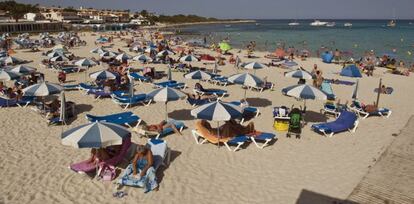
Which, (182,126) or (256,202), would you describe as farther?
(182,126)

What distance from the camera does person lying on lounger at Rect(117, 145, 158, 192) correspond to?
24.1 ft

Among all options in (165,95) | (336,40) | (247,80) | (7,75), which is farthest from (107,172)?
(336,40)

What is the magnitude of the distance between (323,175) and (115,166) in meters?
4.90

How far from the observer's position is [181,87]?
16.7m

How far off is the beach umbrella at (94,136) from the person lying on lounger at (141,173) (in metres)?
0.59

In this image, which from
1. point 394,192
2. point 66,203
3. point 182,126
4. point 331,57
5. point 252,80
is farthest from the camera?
point 331,57

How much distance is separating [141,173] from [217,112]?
267cm

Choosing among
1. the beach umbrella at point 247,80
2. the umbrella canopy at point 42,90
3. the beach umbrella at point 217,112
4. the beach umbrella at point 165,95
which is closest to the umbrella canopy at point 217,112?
the beach umbrella at point 217,112

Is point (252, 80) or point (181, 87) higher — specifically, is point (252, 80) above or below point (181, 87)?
above

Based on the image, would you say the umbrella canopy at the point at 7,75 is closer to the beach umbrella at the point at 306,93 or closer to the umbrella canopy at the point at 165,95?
the umbrella canopy at the point at 165,95

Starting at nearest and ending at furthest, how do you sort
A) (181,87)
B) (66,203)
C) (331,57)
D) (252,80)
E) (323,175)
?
(66,203) < (323,175) < (252,80) < (181,87) < (331,57)

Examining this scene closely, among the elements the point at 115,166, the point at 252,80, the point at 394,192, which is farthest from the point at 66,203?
the point at 252,80

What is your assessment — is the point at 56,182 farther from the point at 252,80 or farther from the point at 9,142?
the point at 252,80

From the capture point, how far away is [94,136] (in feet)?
23.9
